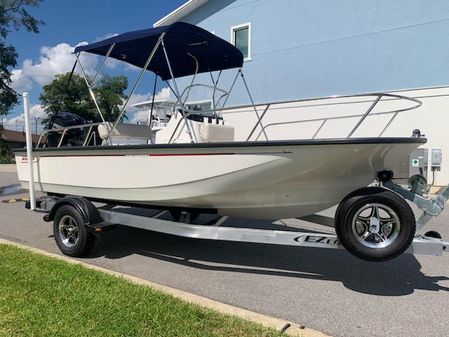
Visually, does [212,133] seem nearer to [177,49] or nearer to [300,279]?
[177,49]

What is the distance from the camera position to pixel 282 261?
5195 mm

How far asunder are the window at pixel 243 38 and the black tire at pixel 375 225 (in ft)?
47.3

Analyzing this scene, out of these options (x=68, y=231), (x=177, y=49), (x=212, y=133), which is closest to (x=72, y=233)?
(x=68, y=231)

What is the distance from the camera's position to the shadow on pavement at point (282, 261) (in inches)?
177

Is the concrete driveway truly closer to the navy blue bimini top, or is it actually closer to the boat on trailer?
the boat on trailer

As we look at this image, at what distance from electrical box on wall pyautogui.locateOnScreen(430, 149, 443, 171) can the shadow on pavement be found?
8146 mm

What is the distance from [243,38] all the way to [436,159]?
9331 mm

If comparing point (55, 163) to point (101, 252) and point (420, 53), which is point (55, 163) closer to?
point (101, 252)

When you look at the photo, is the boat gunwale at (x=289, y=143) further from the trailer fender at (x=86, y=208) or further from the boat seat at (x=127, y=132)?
the trailer fender at (x=86, y=208)

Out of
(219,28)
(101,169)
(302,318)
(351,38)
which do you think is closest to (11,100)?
(219,28)

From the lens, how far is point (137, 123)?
681cm

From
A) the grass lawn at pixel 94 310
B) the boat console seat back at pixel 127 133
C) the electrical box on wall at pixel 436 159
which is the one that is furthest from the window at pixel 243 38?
the grass lawn at pixel 94 310

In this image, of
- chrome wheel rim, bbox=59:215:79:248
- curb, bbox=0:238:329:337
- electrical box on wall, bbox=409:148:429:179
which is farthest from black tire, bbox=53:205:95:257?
electrical box on wall, bbox=409:148:429:179

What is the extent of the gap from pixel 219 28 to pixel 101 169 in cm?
1451
